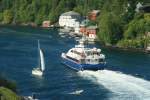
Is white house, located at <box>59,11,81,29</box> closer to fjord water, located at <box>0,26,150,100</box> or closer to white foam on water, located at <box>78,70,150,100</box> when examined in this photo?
fjord water, located at <box>0,26,150,100</box>

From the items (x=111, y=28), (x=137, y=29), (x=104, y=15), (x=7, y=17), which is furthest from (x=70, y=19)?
(x=137, y=29)

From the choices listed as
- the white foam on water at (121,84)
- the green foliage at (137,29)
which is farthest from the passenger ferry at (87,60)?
the green foliage at (137,29)

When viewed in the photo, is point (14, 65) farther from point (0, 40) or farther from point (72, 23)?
point (72, 23)

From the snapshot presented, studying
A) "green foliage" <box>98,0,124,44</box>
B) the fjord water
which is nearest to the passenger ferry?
the fjord water

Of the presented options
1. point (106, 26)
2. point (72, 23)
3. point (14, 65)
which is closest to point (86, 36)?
point (106, 26)

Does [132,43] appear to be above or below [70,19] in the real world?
below

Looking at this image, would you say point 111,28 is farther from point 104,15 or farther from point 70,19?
point 70,19
